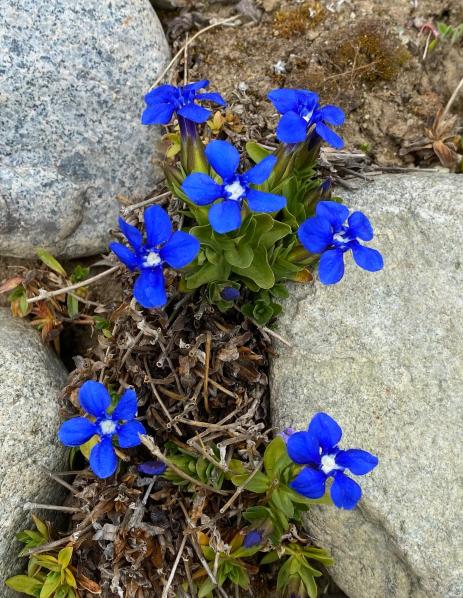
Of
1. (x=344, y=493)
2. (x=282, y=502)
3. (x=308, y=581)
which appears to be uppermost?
(x=344, y=493)

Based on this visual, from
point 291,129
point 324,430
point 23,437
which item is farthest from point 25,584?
point 291,129

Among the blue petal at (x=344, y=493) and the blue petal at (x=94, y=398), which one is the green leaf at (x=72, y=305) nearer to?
the blue petal at (x=94, y=398)

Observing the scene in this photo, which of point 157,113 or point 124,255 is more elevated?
point 157,113

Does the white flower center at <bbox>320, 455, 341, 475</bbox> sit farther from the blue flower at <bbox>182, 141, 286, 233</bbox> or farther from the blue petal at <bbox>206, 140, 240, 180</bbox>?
the blue petal at <bbox>206, 140, 240, 180</bbox>

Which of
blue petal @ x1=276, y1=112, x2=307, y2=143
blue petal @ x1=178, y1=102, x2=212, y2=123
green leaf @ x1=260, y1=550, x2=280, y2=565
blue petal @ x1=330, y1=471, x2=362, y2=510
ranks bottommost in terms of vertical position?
green leaf @ x1=260, y1=550, x2=280, y2=565

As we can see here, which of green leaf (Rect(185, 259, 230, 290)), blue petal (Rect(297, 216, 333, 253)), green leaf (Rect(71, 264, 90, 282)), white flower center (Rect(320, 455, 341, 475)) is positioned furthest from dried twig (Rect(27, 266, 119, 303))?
white flower center (Rect(320, 455, 341, 475))

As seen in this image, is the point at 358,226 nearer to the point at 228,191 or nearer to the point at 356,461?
the point at 228,191

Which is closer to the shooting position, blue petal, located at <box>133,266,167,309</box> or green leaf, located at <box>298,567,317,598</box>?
blue petal, located at <box>133,266,167,309</box>
